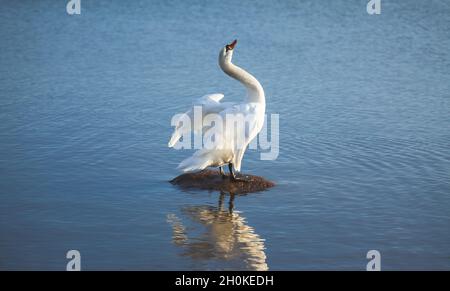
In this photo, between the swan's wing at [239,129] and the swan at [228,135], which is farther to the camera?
the swan's wing at [239,129]

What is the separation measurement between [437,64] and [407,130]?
533cm

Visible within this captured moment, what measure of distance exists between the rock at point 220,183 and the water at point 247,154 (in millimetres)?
227

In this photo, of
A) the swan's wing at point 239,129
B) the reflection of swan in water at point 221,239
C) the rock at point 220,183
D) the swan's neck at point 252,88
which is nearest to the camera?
the reflection of swan in water at point 221,239

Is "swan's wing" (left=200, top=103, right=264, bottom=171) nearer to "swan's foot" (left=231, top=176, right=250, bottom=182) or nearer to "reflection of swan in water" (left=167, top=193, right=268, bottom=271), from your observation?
"swan's foot" (left=231, top=176, right=250, bottom=182)

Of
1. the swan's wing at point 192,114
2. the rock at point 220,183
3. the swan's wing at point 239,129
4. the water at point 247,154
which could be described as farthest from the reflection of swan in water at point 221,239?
the swan's wing at point 192,114

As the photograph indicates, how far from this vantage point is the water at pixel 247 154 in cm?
945

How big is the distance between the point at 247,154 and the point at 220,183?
1.53 meters

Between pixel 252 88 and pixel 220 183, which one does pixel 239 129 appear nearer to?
pixel 252 88

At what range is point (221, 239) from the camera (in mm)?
9680

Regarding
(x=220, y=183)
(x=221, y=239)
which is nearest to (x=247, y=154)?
(x=220, y=183)

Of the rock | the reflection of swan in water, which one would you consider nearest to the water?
the reflection of swan in water

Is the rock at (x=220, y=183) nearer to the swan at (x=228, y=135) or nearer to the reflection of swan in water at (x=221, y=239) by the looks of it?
the swan at (x=228, y=135)

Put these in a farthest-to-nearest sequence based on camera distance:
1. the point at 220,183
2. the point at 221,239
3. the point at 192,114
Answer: the point at 220,183 < the point at 192,114 < the point at 221,239

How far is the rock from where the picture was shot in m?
11.5
